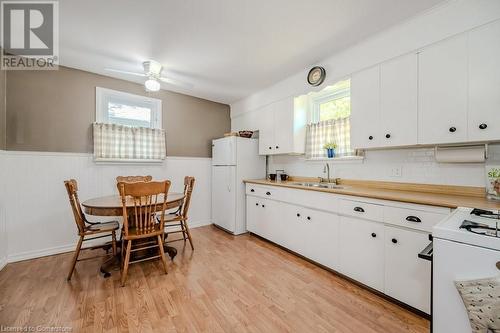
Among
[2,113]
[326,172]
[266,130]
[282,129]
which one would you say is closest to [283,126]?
[282,129]

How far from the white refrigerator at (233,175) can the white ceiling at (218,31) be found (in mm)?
1202

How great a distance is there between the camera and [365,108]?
7.11 feet

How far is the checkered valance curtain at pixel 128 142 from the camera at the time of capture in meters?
2.92

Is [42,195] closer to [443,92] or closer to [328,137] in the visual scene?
[328,137]

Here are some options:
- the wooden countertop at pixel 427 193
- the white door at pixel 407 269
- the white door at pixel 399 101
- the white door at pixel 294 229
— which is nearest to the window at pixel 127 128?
the white door at pixel 294 229

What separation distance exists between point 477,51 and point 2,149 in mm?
4673

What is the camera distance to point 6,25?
1.95 metres

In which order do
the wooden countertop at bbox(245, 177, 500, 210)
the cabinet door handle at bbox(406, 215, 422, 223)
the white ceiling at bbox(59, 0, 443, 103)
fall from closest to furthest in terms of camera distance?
the wooden countertop at bbox(245, 177, 500, 210)
the cabinet door handle at bbox(406, 215, 422, 223)
the white ceiling at bbox(59, 0, 443, 103)

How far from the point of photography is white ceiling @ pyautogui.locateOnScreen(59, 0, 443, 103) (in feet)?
5.67

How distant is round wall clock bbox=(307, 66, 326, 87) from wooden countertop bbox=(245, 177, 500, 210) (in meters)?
1.32

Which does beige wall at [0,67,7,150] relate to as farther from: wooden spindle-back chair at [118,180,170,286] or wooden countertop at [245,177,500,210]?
wooden countertop at [245,177,500,210]

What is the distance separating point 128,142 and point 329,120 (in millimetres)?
2993

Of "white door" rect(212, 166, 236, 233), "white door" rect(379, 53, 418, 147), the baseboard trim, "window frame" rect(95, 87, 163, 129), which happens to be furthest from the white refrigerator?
"white door" rect(379, 53, 418, 147)

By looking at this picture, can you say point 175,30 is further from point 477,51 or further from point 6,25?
point 477,51
